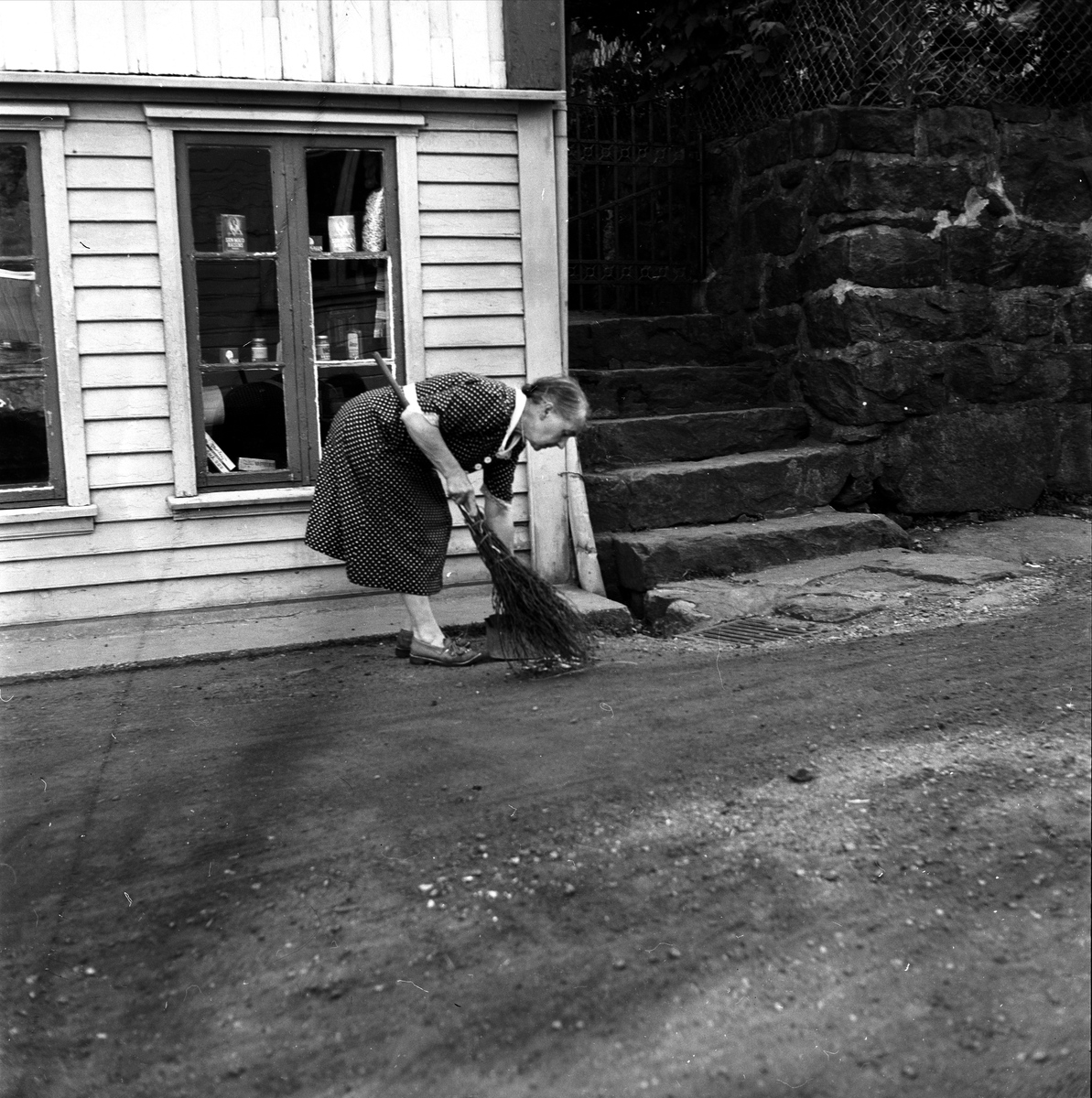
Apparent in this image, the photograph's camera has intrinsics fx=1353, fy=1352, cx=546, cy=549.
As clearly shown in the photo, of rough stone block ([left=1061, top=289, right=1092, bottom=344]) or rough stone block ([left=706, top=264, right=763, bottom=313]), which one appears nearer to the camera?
rough stone block ([left=1061, top=289, right=1092, bottom=344])

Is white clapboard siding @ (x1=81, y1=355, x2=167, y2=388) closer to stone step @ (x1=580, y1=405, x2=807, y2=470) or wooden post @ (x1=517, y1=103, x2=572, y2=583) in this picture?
wooden post @ (x1=517, y1=103, x2=572, y2=583)

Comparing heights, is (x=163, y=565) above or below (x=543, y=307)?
below

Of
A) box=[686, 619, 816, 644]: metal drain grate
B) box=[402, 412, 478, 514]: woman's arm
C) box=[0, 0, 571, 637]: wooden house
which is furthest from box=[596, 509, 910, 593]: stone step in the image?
box=[402, 412, 478, 514]: woman's arm

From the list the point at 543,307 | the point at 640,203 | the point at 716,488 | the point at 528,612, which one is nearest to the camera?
the point at 528,612

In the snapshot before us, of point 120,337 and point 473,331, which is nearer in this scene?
point 120,337

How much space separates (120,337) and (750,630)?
343 centimetres

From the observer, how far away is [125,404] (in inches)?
267

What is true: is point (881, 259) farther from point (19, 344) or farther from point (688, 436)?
point (19, 344)

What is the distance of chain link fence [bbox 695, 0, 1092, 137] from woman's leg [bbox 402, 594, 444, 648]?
4115 millimetres

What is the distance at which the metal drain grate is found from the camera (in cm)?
623

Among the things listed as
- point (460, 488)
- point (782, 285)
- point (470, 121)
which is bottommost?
point (460, 488)

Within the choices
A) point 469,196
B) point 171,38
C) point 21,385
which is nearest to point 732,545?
point 469,196

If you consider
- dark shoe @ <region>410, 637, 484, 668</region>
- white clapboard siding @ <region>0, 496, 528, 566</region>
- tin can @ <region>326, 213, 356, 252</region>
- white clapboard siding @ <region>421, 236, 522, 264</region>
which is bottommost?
dark shoe @ <region>410, 637, 484, 668</region>

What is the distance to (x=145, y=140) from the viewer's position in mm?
6719
